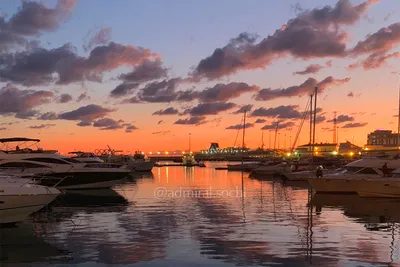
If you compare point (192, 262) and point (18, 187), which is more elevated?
point (18, 187)

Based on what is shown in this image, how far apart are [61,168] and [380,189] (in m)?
24.3

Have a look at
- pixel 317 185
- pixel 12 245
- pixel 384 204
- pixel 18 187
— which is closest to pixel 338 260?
pixel 12 245

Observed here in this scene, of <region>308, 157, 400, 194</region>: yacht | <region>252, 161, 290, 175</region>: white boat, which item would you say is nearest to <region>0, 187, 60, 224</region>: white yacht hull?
<region>308, 157, 400, 194</region>: yacht

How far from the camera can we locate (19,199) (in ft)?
66.8

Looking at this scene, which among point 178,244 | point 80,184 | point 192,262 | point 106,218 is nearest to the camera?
point 192,262

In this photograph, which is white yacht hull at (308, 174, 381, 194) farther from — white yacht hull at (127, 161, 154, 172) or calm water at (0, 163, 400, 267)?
white yacht hull at (127, 161, 154, 172)

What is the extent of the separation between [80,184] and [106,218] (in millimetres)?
17381

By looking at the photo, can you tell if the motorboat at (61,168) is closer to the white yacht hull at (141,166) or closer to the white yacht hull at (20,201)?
the white yacht hull at (20,201)

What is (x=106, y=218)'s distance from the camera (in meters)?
23.6

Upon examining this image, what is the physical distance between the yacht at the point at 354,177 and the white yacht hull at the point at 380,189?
0.41 metres

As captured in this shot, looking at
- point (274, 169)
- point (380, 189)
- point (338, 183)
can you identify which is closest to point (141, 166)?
point (274, 169)

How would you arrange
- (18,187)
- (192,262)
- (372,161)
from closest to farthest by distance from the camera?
(192,262), (18,187), (372,161)

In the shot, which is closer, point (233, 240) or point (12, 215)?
point (233, 240)

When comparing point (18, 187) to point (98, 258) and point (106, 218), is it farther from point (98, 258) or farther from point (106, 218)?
point (98, 258)
